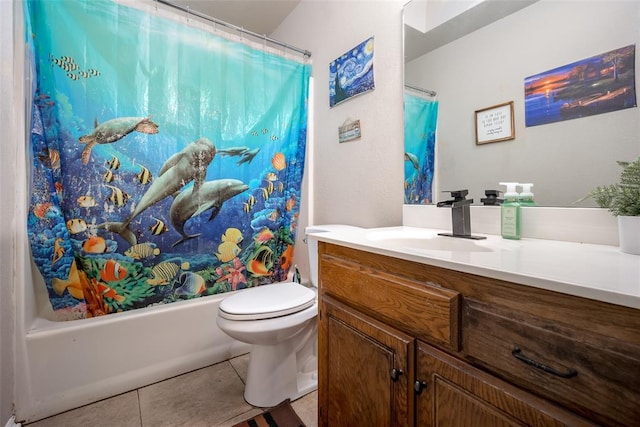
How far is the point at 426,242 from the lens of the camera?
0.99m

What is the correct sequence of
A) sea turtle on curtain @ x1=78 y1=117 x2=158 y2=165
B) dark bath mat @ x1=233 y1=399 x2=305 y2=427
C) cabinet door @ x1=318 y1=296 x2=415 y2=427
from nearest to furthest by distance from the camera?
1. cabinet door @ x1=318 y1=296 x2=415 y2=427
2. dark bath mat @ x1=233 y1=399 x2=305 y2=427
3. sea turtle on curtain @ x1=78 y1=117 x2=158 y2=165

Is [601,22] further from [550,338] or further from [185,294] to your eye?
[185,294]

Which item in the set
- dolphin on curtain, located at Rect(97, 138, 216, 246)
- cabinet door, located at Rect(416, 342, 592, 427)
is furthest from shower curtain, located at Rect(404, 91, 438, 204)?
dolphin on curtain, located at Rect(97, 138, 216, 246)

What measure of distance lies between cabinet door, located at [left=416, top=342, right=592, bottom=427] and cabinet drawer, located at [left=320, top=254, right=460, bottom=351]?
0.05m

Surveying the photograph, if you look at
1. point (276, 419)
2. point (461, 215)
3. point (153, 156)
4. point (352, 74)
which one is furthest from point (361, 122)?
point (276, 419)

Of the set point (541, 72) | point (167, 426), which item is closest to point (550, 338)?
point (541, 72)

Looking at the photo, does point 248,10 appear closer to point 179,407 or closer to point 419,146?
point 419,146

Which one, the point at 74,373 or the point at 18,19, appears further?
the point at 74,373

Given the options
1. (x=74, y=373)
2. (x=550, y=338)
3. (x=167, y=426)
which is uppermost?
(x=550, y=338)

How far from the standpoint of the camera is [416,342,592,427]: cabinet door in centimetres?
48

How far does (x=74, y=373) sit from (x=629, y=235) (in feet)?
7.06

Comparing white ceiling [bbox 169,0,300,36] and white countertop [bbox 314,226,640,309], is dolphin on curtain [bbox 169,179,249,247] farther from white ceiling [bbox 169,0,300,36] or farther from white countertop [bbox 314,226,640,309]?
white ceiling [bbox 169,0,300,36]

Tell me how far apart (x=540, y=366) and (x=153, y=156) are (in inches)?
67.8

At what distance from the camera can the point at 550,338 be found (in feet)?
1.54
